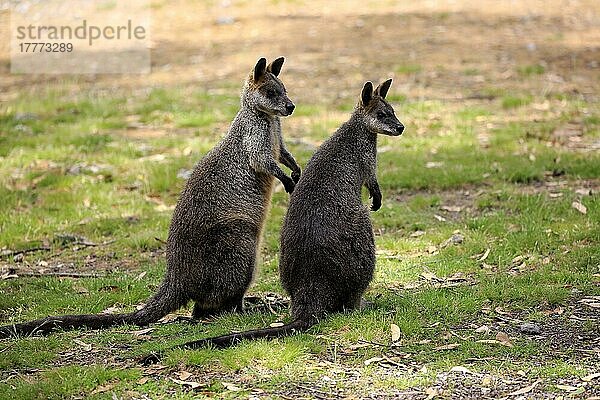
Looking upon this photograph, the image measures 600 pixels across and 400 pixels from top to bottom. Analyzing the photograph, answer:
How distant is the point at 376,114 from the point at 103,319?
257cm

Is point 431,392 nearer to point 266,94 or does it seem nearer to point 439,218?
point 266,94

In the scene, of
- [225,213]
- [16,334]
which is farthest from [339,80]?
[16,334]

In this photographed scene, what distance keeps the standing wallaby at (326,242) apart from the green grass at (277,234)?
0.65 feet

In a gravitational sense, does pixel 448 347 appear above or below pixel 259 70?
below

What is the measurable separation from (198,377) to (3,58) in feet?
44.3

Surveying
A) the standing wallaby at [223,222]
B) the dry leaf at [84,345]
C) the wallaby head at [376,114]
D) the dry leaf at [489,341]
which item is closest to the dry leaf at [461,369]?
the dry leaf at [489,341]

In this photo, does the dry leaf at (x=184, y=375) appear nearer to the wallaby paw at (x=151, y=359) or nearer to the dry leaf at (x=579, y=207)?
the wallaby paw at (x=151, y=359)

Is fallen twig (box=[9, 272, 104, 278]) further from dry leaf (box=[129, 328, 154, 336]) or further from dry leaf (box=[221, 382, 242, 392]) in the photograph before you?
dry leaf (box=[221, 382, 242, 392])

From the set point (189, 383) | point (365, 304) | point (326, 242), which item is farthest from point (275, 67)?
point (189, 383)

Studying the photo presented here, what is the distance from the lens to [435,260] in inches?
310

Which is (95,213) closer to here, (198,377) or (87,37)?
(198,377)

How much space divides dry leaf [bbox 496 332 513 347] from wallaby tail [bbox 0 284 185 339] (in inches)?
88.7

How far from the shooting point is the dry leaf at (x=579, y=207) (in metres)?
8.64

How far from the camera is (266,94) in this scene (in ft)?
22.9
